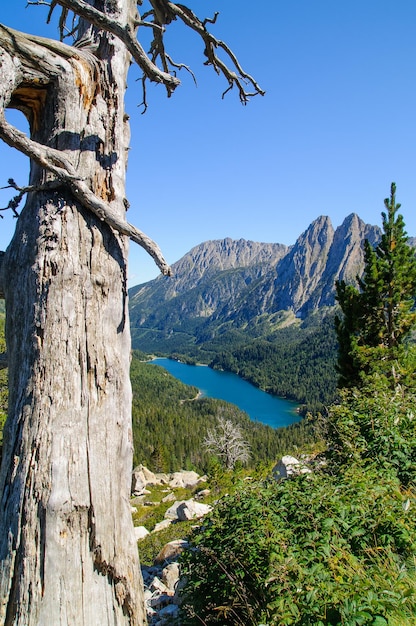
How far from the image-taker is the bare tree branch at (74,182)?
2.73 m

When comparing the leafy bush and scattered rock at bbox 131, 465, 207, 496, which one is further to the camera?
scattered rock at bbox 131, 465, 207, 496

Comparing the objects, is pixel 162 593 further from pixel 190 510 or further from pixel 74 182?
pixel 190 510

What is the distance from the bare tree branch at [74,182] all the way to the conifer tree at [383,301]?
17.7m

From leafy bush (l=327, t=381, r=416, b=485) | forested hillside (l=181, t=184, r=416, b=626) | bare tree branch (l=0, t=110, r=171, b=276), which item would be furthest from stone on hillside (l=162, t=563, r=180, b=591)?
bare tree branch (l=0, t=110, r=171, b=276)

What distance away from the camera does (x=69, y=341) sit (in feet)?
9.31

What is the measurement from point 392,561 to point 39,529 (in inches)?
110

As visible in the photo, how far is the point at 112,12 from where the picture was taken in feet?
11.8

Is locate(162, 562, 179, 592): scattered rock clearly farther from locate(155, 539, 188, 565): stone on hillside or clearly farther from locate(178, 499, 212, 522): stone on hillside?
locate(178, 499, 212, 522): stone on hillside

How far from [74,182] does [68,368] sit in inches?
56.5

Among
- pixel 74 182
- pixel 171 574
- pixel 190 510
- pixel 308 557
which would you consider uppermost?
pixel 74 182

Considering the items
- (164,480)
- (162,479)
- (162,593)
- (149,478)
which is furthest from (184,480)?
(162,593)

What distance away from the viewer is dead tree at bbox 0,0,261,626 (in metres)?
2.52

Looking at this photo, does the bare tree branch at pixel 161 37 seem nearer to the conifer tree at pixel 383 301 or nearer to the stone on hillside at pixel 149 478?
the conifer tree at pixel 383 301

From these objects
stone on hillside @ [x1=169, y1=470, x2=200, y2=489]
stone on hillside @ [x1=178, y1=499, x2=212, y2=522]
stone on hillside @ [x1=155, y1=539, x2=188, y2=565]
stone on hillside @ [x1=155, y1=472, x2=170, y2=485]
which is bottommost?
stone on hillside @ [x1=155, y1=472, x2=170, y2=485]
